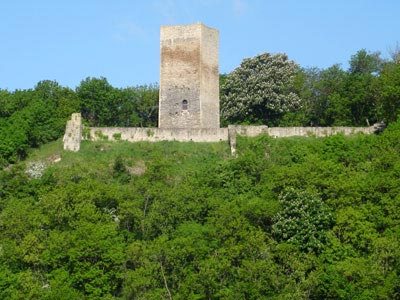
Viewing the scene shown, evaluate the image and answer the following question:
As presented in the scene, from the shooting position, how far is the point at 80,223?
43.8 metres

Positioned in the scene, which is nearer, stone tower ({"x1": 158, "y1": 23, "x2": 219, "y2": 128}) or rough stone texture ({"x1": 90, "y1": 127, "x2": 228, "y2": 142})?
rough stone texture ({"x1": 90, "y1": 127, "x2": 228, "y2": 142})

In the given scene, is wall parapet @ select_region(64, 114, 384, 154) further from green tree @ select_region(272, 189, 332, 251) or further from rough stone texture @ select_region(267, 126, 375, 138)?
green tree @ select_region(272, 189, 332, 251)

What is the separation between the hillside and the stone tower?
650 cm

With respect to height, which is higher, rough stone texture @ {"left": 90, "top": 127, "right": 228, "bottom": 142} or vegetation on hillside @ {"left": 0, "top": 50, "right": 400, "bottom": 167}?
vegetation on hillside @ {"left": 0, "top": 50, "right": 400, "bottom": 167}

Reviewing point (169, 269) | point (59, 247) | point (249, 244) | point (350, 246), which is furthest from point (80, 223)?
point (350, 246)

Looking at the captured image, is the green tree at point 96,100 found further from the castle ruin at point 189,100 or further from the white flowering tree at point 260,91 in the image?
the castle ruin at point 189,100

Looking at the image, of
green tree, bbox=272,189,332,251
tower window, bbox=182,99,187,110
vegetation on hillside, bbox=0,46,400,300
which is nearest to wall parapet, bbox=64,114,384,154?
vegetation on hillside, bbox=0,46,400,300

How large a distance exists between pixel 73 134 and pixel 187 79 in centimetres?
785

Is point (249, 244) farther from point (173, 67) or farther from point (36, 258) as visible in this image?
point (173, 67)

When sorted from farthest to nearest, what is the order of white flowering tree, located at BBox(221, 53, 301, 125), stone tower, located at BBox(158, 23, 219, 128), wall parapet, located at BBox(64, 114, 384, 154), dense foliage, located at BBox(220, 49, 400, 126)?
white flowering tree, located at BBox(221, 53, 301, 125) → dense foliage, located at BBox(220, 49, 400, 126) → stone tower, located at BBox(158, 23, 219, 128) → wall parapet, located at BBox(64, 114, 384, 154)

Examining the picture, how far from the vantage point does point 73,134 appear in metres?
53.5

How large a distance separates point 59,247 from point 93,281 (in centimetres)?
237

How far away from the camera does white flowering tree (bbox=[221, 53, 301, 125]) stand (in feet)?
207

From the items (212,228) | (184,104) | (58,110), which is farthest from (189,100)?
(212,228)
